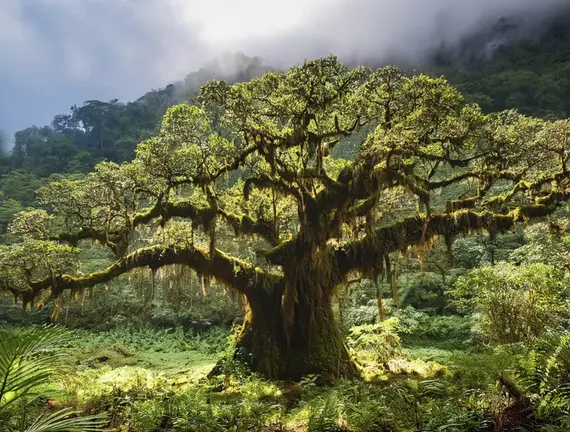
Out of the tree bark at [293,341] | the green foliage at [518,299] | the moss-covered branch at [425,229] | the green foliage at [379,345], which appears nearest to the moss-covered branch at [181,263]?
the tree bark at [293,341]

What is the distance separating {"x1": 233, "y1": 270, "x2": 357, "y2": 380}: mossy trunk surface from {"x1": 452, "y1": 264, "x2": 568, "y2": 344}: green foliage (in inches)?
197

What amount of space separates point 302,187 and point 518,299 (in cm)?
738

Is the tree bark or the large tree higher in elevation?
the large tree

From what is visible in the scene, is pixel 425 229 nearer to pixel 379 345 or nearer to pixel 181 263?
pixel 379 345

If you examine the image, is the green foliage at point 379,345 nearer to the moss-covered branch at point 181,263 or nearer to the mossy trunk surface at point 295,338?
the mossy trunk surface at point 295,338

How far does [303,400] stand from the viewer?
8242 mm

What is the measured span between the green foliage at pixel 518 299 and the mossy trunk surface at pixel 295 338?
5.02 m

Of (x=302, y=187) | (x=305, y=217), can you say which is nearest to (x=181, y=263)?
(x=305, y=217)

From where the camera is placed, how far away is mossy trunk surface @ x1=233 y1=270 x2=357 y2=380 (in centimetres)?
1091

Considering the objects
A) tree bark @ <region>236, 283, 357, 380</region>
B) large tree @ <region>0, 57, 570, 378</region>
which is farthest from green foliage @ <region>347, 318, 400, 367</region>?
large tree @ <region>0, 57, 570, 378</region>

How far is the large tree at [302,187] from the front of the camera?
10.8 metres

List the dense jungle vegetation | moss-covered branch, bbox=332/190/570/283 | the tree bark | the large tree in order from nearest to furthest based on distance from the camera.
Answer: the dense jungle vegetation
the large tree
the tree bark
moss-covered branch, bbox=332/190/570/283

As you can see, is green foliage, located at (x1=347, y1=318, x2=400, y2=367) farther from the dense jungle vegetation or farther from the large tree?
the large tree

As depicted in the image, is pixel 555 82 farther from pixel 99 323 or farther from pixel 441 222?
pixel 99 323
